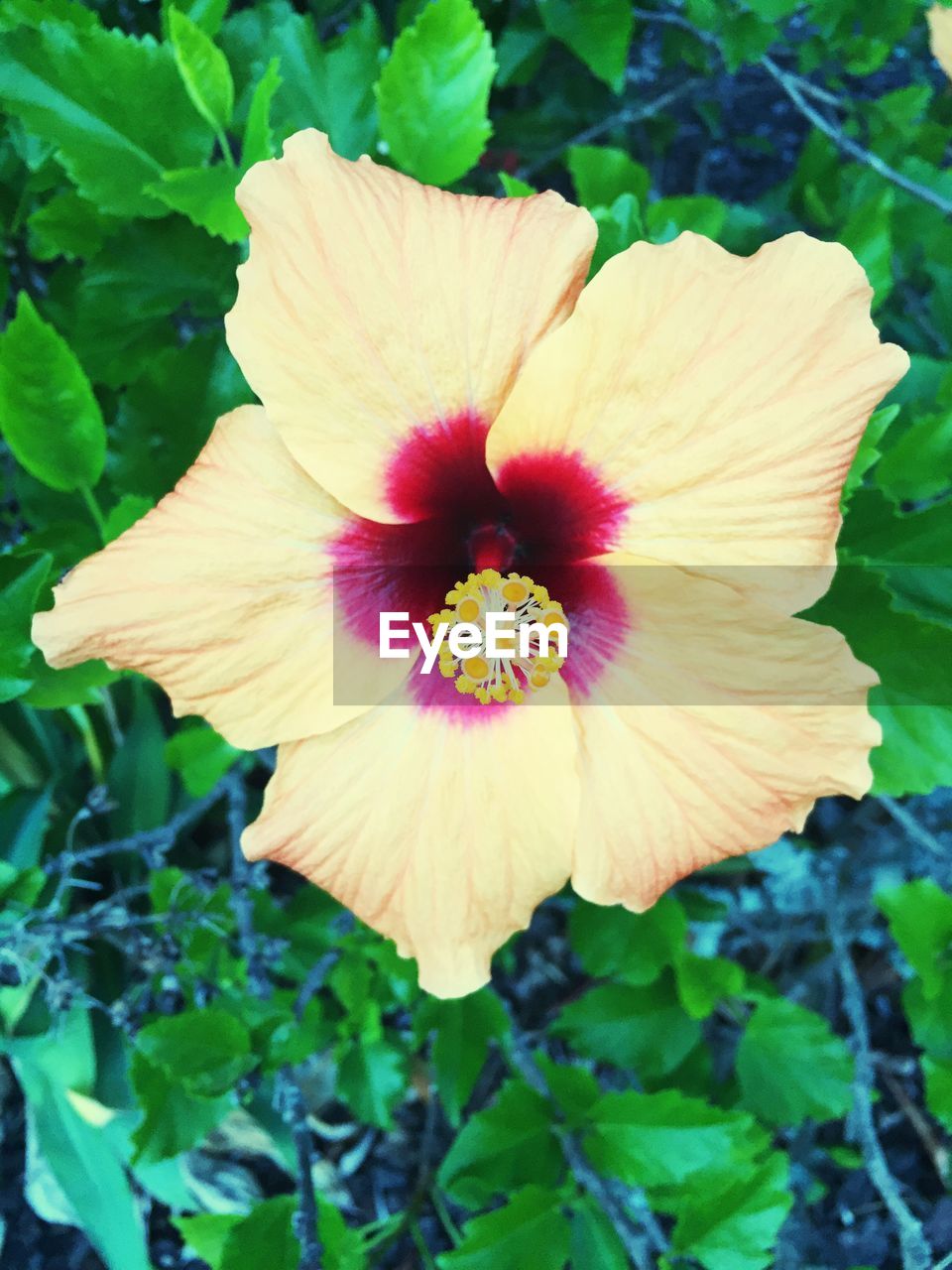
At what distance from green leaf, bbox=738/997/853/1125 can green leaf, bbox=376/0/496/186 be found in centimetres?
150

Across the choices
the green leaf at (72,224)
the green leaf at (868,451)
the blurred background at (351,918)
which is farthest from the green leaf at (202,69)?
the green leaf at (868,451)

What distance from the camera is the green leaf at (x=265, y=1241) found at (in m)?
1.32

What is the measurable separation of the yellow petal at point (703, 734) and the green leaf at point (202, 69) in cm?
75

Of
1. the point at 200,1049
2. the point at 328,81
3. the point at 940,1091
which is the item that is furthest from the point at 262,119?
the point at 940,1091

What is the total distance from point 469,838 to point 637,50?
221 centimetres

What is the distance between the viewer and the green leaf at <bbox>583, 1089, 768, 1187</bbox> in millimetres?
1483

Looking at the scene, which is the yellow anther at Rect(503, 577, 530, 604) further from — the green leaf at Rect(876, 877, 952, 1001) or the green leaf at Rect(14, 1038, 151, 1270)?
the green leaf at Rect(14, 1038, 151, 1270)

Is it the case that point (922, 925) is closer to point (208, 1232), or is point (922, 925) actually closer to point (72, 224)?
point (208, 1232)

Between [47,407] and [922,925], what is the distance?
1.55m

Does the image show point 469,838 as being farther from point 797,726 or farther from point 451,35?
point 451,35

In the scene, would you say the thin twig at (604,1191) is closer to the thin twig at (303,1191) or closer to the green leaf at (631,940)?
the green leaf at (631,940)

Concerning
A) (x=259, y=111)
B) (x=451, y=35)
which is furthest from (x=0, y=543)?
(x=451, y=35)

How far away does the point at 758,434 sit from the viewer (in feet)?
3.01

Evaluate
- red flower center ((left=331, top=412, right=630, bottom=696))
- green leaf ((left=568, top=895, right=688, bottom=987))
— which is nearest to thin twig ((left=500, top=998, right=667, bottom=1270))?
green leaf ((left=568, top=895, right=688, bottom=987))
